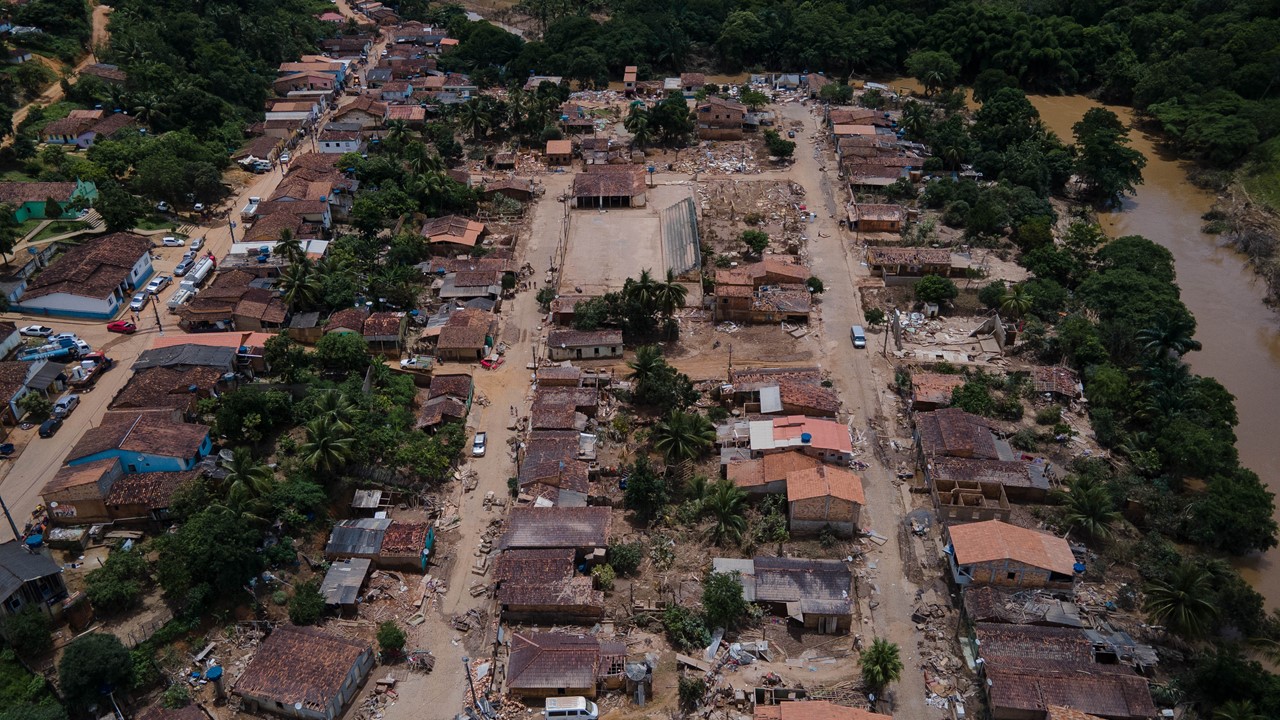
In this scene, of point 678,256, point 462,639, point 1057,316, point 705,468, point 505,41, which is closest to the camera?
point 462,639

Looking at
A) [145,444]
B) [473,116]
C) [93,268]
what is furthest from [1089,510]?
[473,116]

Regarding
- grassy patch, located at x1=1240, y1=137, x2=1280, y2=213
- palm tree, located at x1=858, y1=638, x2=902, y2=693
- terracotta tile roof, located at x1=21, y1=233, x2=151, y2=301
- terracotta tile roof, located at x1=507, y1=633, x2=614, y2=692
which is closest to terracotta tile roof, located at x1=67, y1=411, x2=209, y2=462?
terracotta tile roof, located at x1=21, y1=233, x2=151, y2=301

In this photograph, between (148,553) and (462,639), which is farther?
(148,553)

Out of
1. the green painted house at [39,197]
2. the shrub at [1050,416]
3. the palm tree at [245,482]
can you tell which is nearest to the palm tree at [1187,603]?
the shrub at [1050,416]

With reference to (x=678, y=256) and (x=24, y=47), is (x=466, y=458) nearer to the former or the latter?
(x=678, y=256)

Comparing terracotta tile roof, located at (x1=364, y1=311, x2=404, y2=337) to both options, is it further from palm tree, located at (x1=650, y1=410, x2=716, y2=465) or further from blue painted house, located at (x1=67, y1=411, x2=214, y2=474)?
palm tree, located at (x1=650, y1=410, x2=716, y2=465)

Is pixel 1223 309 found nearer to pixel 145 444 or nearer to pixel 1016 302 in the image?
pixel 1016 302

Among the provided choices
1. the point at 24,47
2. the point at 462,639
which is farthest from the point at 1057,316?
the point at 24,47
